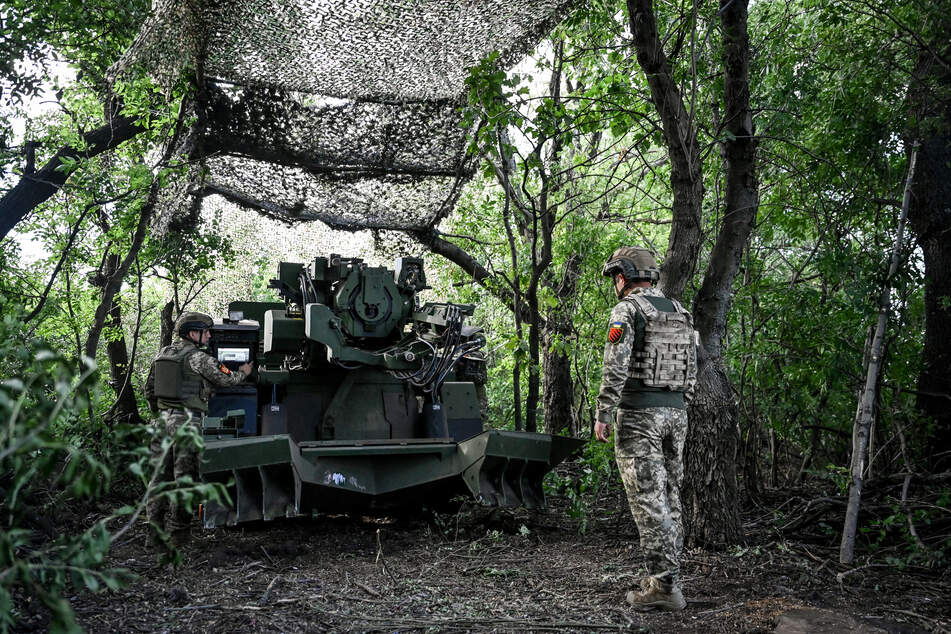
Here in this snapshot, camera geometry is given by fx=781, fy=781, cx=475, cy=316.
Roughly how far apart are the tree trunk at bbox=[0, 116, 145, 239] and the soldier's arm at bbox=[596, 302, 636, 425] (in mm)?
4762

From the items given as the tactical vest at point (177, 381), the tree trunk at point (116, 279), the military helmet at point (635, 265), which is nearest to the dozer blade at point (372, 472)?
the tactical vest at point (177, 381)

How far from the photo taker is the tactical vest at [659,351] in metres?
4.73

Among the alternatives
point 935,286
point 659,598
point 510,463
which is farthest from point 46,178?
point 935,286

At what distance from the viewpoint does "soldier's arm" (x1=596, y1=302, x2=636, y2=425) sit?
15.0 ft

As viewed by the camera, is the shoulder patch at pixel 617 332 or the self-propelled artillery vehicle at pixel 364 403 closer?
the shoulder patch at pixel 617 332

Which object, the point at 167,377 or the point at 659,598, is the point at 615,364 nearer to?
the point at 659,598

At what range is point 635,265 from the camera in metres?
4.94

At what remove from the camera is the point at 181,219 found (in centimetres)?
782

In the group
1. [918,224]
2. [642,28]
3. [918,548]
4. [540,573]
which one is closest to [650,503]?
[540,573]

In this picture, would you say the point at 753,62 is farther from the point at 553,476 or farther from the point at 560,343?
the point at 553,476

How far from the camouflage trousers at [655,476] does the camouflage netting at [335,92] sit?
3355mm

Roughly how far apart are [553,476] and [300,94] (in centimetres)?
473

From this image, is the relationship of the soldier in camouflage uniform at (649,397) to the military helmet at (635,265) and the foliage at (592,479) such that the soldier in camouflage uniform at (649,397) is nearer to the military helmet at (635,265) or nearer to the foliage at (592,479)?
the military helmet at (635,265)

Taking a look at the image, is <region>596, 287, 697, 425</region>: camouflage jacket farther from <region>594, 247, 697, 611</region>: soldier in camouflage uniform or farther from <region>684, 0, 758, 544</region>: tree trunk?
<region>684, 0, 758, 544</region>: tree trunk
